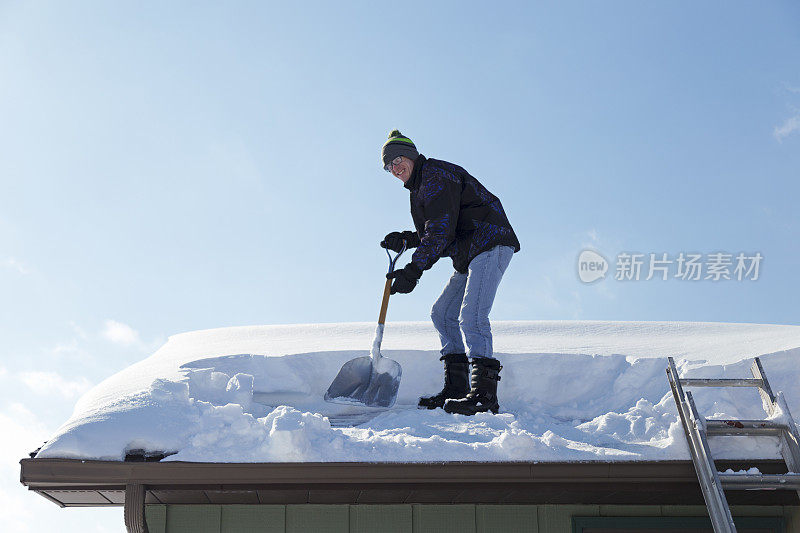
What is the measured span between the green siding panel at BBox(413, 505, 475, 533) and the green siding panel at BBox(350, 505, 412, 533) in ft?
0.22

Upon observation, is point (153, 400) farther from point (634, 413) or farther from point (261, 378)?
point (634, 413)

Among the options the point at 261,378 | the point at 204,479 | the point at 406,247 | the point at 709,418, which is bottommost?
the point at 204,479

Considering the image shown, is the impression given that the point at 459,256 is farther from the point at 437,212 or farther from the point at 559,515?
the point at 559,515

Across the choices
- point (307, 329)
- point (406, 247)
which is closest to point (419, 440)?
point (406, 247)

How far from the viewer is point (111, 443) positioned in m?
3.41

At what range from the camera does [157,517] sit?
4.21 meters

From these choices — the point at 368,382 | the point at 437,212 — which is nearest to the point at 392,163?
the point at 437,212

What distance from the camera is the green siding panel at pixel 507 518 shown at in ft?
13.7

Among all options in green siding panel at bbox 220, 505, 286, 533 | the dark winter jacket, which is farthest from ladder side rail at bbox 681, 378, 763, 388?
green siding panel at bbox 220, 505, 286, 533

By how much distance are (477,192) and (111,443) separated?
2.70 metres

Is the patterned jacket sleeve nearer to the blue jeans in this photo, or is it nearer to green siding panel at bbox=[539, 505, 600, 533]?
the blue jeans

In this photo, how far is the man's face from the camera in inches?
188

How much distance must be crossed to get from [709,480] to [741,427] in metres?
0.41

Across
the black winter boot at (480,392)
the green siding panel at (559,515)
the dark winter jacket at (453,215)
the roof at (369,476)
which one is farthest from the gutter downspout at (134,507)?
the green siding panel at (559,515)
